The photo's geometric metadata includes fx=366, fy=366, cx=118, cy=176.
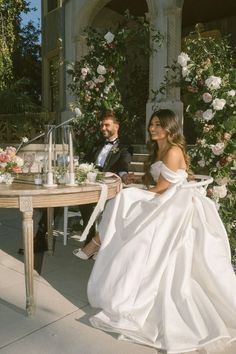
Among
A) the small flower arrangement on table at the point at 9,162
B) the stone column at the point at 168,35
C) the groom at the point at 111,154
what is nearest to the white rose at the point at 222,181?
the groom at the point at 111,154

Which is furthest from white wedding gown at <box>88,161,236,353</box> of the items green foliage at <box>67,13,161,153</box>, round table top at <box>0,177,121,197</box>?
green foliage at <box>67,13,161,153</box>

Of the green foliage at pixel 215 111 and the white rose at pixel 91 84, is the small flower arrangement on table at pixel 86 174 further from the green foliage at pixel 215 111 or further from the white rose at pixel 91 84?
the white rose at pixel 91 84

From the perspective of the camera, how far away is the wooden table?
2824mm

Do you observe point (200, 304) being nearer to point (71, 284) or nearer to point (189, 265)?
point (189, 265)

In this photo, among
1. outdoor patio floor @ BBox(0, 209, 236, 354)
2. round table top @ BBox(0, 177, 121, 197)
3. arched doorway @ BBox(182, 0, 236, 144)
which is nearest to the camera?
outdoor patio floor @ BBox(0, 209, 236, 354)

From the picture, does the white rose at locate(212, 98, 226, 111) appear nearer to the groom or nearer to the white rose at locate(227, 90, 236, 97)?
the white rose at locate(227, 90, 236, 97)

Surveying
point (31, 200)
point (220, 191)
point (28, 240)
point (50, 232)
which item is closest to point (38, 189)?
point (31, 200)

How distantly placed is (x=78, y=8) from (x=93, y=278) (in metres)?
8.18

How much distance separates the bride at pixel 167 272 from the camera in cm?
253

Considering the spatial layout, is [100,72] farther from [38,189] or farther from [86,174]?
[38,189]

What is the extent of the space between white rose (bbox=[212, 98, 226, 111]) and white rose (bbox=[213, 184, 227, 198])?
807 millimetres

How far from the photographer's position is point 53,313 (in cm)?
300

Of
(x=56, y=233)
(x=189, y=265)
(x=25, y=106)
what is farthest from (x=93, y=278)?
(x=25, y=106)

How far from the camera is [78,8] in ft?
30.6
